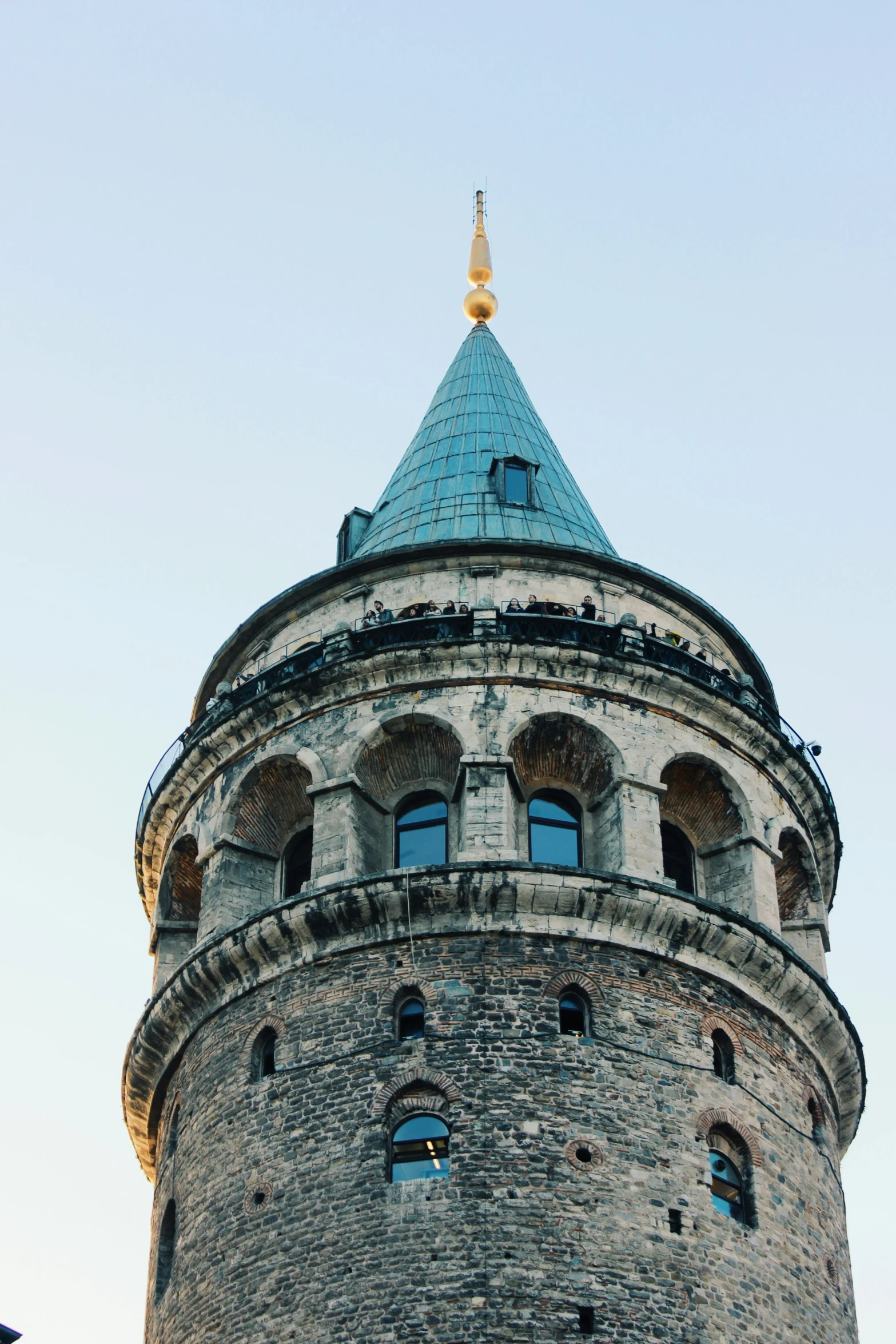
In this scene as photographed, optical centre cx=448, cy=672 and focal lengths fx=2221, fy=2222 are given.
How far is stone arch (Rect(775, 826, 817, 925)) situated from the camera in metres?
35.6

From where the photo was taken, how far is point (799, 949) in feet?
116

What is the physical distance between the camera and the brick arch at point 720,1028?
30750 millimetres

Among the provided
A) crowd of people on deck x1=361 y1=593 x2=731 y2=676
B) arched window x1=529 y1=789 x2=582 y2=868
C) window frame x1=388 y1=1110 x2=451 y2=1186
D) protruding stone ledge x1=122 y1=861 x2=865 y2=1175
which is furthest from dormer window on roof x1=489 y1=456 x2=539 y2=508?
window frame x1=388 y1=1110 x2=451 y2=1186

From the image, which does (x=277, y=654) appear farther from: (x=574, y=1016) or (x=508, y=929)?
(x=574, y=1016)

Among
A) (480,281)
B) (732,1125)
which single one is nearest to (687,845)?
(732,1125)

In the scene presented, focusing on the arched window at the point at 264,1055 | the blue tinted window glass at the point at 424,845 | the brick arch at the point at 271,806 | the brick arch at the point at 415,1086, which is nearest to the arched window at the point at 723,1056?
the brick arch at the point at 415,1086

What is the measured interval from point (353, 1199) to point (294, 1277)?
1.21 metres

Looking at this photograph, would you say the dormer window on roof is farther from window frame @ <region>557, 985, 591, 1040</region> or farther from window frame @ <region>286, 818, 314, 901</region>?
window frame @ <region>557, 985, 591, 1040</region>

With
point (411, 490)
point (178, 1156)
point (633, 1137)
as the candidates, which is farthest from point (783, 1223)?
point (411, 490)

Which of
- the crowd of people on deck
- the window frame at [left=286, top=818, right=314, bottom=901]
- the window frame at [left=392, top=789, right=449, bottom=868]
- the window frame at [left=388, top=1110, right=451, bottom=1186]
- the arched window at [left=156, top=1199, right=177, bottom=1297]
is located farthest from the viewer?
the crowd of people on deck

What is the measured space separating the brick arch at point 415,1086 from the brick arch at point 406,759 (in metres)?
5.56

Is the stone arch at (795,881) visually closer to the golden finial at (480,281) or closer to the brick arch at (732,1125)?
the brick arch at (732,1125)

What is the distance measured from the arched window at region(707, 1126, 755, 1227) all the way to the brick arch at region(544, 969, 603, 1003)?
2408mm

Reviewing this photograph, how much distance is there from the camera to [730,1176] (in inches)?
1171
